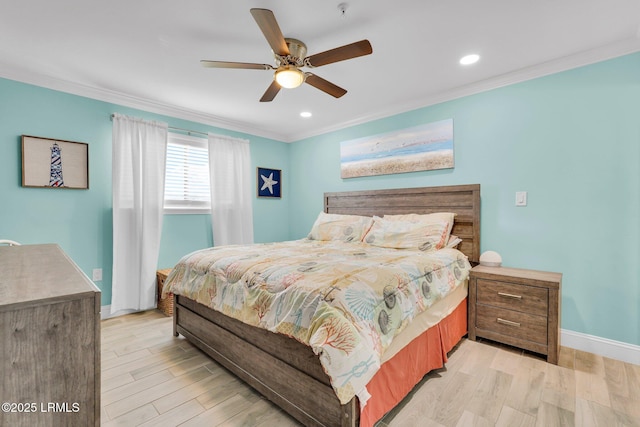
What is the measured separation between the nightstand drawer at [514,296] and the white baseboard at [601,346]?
1.83ft

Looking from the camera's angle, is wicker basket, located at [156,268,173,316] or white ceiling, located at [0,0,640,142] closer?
white ceiling, located at [0,0,640,142]

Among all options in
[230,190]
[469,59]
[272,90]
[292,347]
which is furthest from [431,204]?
[230,190]

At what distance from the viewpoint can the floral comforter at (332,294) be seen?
128cm

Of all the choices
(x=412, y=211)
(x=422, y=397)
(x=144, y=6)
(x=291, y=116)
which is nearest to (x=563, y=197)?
(x=412, y=211)

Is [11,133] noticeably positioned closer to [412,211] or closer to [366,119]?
[366,119]

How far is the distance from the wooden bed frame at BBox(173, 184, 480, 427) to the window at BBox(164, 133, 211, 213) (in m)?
1.45

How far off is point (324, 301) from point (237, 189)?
303 centimetres

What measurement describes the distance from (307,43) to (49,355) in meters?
2.24

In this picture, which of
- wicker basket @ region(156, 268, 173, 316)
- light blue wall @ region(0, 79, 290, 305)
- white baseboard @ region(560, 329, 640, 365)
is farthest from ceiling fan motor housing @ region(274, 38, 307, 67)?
white baseboard @ region(560, 329, 640, 365)

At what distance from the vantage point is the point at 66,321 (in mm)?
735

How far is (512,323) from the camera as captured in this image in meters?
2.30

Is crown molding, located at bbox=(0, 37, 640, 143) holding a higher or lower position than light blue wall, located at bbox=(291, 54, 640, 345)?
higher

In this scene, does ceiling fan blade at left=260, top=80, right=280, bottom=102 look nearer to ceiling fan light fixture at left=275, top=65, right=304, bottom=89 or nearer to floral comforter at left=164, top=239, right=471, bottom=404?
ceiling fan light fixture at left=275, top=65, right=304, bottom=89

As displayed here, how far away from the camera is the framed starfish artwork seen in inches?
176
